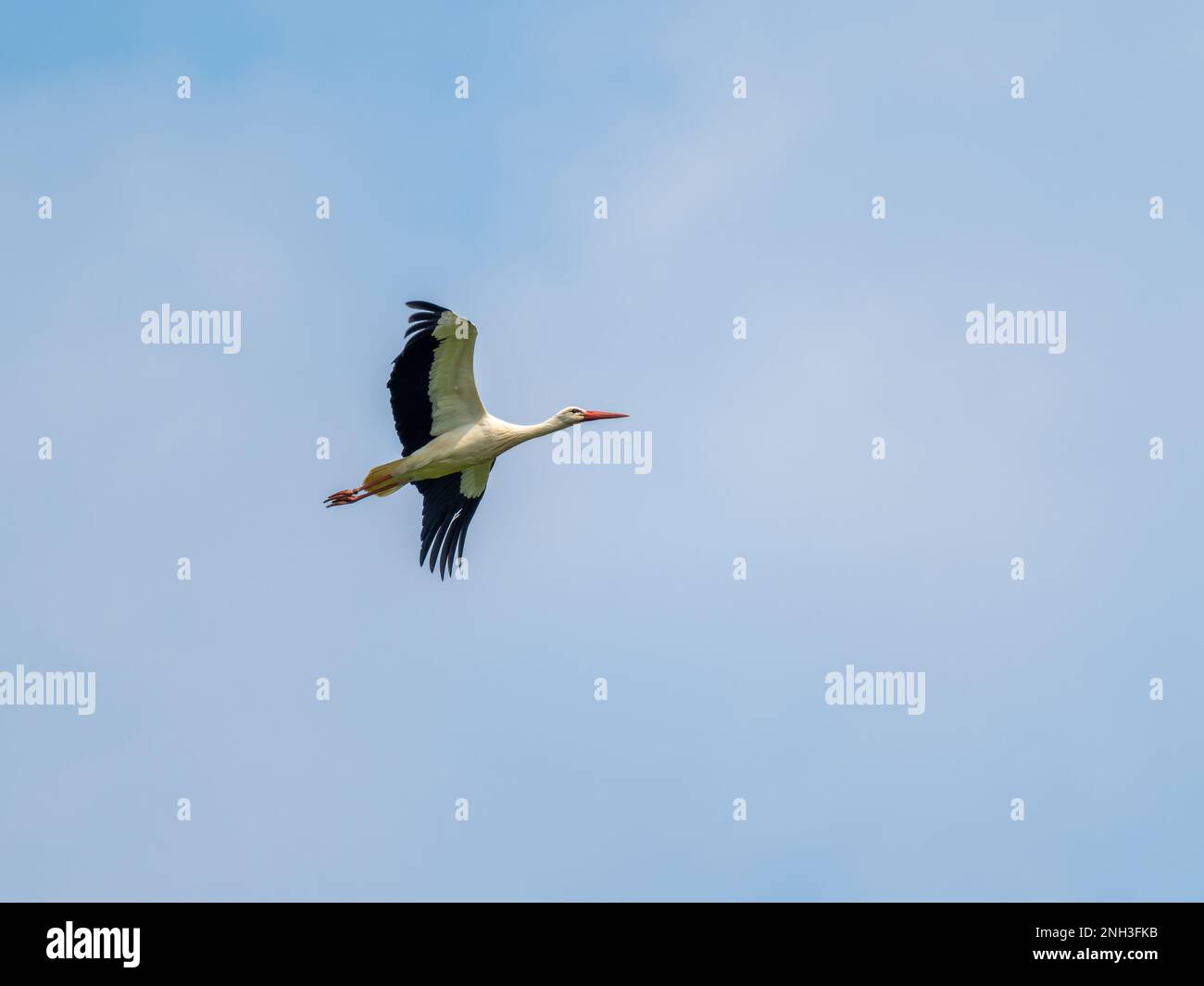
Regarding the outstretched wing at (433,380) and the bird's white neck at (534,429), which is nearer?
the outstretched wing at (433,380)

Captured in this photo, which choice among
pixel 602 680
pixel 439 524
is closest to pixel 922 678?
pixel 602 680

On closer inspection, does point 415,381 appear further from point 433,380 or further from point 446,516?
point 446,516

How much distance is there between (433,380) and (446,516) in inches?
80.1

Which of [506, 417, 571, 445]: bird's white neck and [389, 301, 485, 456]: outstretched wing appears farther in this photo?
[506, 417, 571, 445]: bird's white neck

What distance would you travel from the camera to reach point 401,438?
63.7 ft

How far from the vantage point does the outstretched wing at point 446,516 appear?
20.5 metres

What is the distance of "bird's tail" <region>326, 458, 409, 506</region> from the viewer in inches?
766

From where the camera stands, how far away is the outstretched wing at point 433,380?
1834 cm

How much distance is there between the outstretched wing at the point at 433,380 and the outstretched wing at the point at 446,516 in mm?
1137

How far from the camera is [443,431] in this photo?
Answer: 19391 millimetres

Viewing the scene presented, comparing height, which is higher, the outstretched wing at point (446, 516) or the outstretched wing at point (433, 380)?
the outstretched wing at point (433, 380)

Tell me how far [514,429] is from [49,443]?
634cm
